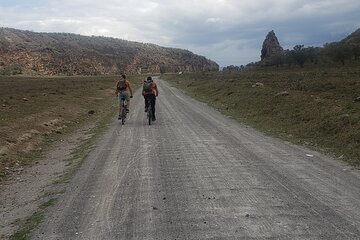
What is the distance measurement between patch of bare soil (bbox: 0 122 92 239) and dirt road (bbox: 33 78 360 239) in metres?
0.50

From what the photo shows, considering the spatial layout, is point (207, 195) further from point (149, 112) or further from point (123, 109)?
point (123, 109)

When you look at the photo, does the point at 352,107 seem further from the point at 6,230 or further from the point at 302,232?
the point at 6,230

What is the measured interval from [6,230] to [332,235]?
4632 mm

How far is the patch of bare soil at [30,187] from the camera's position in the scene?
7059 mm

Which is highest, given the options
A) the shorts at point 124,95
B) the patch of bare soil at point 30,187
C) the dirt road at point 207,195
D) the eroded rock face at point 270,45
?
the eroded rock face at point 270,45

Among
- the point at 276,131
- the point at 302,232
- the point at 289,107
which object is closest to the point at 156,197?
the point at 302,232

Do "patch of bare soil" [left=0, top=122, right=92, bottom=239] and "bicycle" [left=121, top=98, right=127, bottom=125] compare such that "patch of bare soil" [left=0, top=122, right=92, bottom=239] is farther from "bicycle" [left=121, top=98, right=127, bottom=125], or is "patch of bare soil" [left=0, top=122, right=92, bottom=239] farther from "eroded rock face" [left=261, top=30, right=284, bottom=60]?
"eroded rock face" [left=261, top=30, right=284, bottom=60]

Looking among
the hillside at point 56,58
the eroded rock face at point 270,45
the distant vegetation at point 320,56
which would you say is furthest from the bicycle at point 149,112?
the eroded rock face at point 270,45

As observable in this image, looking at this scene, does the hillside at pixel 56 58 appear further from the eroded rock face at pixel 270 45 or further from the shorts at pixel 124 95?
the shorts at pixel 124 95

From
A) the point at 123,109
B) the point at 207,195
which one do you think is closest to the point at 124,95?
the point at 123,109

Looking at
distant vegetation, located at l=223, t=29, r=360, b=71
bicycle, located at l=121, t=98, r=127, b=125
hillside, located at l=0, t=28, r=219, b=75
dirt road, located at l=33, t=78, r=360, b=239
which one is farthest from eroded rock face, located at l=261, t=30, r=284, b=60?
dirt road, located at l=33, t=78, r=360, b=239

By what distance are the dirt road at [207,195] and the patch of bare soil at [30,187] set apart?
0.50 meters

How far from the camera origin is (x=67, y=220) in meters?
6.49

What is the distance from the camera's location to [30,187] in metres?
8.99
